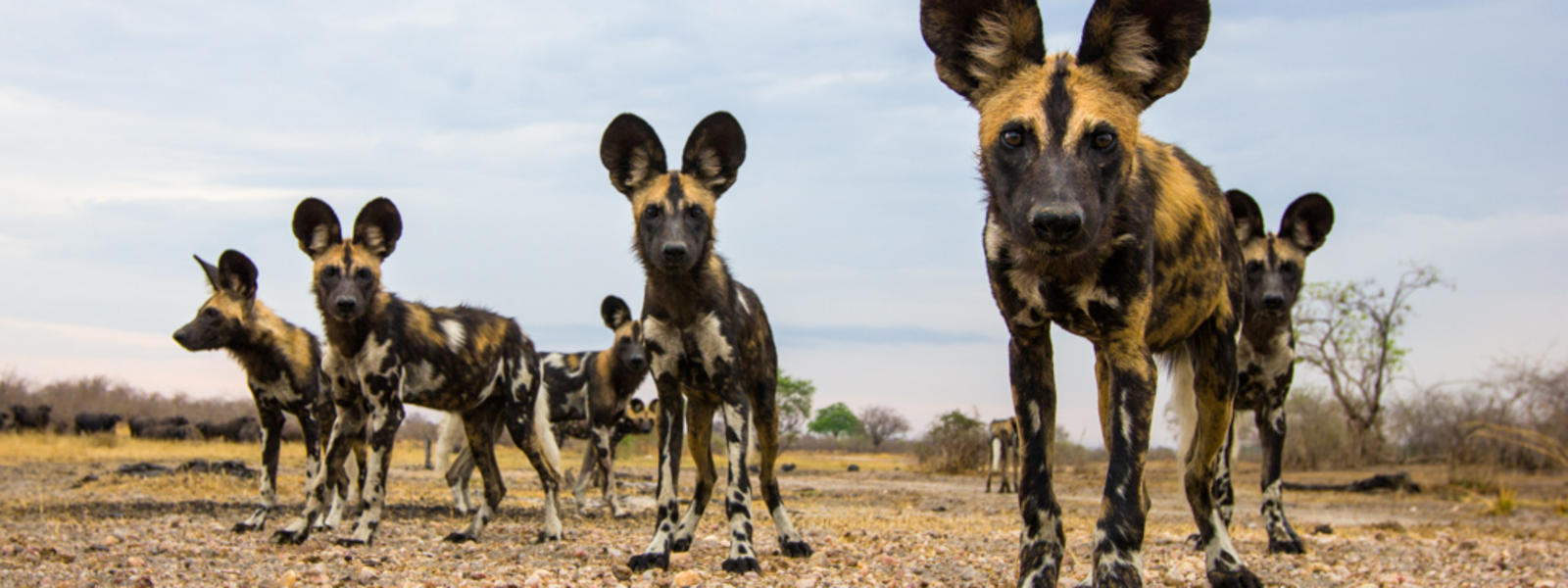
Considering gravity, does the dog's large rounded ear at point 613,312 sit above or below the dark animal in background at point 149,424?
above

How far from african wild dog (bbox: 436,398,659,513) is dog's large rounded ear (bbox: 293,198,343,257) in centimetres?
329

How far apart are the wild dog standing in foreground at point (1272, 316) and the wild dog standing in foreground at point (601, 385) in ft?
20.7

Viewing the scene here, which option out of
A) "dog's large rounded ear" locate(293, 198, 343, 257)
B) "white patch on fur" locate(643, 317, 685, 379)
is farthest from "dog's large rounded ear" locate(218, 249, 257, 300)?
"white patch on fur" locate(643, 317, 685, 379)

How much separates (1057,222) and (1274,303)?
532 centimetres

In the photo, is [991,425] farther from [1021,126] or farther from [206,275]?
[1021,126]

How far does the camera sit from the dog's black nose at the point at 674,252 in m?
6.27

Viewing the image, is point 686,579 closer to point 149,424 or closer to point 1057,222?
point 1057,222

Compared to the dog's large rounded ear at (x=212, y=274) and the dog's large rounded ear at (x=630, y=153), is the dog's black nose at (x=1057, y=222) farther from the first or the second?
the dog's large rounded ear at (x=212, y=274)

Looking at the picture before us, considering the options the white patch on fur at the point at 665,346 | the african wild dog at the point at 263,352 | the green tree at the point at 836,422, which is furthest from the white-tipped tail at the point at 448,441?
the green tree at the point at 836,422

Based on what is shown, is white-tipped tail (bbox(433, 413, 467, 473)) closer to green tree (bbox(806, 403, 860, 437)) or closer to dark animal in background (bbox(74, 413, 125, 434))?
Answer: dark animal in background (bbox(74, 413, 125, 434))

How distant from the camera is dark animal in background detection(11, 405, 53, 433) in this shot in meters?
33.2

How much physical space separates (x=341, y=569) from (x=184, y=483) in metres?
9.65

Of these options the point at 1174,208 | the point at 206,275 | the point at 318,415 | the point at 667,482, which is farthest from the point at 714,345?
the point at 206,275

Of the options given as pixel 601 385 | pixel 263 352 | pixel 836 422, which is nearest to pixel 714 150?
pixel 263 352
